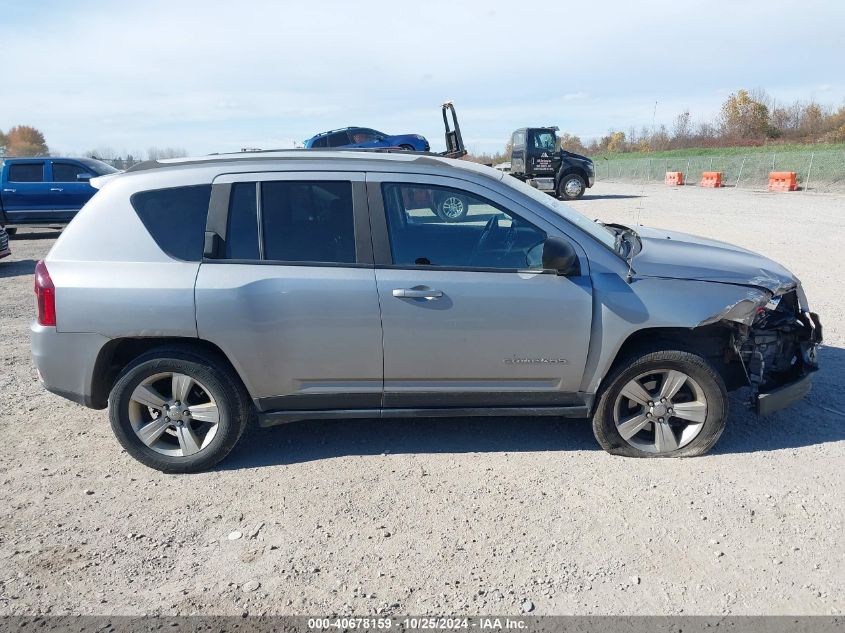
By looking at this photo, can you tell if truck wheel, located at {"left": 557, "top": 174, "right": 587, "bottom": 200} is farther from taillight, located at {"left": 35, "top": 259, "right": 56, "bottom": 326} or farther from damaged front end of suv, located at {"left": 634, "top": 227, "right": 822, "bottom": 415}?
taillight, located at {"left": 35, "top": 259, "right": 56, "bottom": 326}

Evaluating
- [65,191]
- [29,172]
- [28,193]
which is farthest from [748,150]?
[28,193]

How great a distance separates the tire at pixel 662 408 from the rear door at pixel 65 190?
15.3 meters

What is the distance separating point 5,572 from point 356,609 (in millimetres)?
1735

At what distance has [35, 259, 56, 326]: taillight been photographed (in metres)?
3.85

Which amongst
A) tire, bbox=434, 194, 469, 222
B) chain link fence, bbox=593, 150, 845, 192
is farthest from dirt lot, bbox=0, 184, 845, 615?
chain link fence, bbox=593, 150, 845, 192

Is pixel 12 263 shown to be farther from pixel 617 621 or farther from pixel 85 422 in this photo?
pixel 617 621

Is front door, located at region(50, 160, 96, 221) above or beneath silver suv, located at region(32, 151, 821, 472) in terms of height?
above

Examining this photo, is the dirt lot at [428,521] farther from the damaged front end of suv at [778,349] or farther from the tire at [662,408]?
the damaged front end of suv at [778,349]

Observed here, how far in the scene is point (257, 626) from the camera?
2766 millimetres

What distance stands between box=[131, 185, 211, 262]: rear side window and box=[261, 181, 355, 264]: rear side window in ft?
1.26

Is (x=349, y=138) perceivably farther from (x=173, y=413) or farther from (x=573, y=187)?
(x=173, y=413)

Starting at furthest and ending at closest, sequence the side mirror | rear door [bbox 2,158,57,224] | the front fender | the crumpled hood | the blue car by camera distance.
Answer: the blue car, rear door [bbox 2,158,57,224], the crumpled hood, the front fender, the side mirror

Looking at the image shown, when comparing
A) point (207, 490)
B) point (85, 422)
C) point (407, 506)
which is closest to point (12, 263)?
point (85, 422)

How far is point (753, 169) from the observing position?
35969 millimetres
